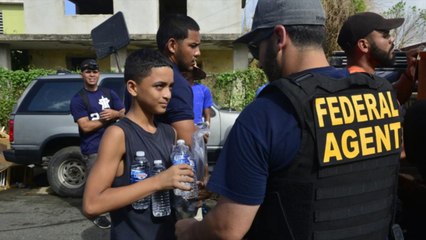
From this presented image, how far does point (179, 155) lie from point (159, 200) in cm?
24

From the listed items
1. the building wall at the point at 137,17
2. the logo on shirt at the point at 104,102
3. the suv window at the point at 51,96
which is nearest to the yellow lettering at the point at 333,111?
the logo on shirt at the point at 104,102

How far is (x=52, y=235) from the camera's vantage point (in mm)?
5211

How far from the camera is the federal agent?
1.37 metres

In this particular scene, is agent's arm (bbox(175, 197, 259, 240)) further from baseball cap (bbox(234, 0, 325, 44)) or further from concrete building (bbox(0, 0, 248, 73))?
concrete building (bbox(0, 0, 248, 73))

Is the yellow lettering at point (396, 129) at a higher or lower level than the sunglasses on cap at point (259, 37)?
lower

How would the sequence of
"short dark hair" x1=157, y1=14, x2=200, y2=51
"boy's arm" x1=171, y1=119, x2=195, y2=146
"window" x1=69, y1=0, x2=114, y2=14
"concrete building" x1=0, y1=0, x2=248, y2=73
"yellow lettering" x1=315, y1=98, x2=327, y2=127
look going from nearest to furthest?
1. "yellow lettering" x1=315, y1=98, x2=327, y2=127
2. "boy's arm" x1=171, y1=119, x2=195, y2=146
3. "short dark hair" x1=157, y1=14, x2=200, y2=51
4. "concrete building" x1=0, y1=0, x2=248, y2=73
5. "window" x1=69, y1=0, x2=114, y2=14

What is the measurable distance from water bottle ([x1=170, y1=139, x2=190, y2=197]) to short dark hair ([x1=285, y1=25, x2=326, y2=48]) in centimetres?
89

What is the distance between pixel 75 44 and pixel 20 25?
8849 mm

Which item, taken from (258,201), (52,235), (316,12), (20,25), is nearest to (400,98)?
(316,12)

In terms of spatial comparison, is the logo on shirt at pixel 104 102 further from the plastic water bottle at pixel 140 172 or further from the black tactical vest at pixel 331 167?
the black tactical vest at pixel 331 167

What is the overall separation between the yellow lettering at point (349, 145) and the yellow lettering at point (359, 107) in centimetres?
6

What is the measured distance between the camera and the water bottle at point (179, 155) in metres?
2.10

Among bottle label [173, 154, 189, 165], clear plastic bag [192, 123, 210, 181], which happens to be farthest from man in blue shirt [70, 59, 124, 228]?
bottle label [173, 154, 189, 165]

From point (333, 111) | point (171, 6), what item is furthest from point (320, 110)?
point (171, 6)
